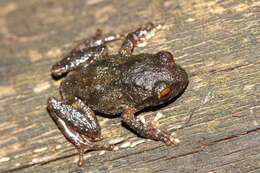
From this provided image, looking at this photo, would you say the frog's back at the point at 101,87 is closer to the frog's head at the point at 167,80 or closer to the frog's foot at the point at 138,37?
the frog's foot at the point at 138,37

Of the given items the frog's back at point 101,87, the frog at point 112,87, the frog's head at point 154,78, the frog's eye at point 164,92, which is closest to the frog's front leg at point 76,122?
the frog at point 112,87

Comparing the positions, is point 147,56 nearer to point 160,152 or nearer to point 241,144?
point 160,152

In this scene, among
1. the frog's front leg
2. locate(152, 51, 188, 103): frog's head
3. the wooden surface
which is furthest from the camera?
the frog's front leg

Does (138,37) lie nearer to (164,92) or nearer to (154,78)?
(154,78)

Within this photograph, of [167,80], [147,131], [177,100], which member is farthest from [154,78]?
[147,131]

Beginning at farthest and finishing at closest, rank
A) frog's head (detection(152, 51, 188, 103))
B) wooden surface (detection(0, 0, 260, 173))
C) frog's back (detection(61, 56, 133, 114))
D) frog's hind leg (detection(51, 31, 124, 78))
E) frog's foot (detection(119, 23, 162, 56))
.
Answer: frog's hind leg (detection(51, 31, 124, 78)) → frog's foot (detection(119, 23, 162, 56)) → frog's back (detection(61, 56, 133, 114)) → frog's head (detection(152, 51, 188, 103)) → wooden surface (detection(0, 0, 260, 173))

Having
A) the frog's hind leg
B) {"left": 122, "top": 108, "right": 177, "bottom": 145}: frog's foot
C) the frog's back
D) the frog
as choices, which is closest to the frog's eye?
the frog

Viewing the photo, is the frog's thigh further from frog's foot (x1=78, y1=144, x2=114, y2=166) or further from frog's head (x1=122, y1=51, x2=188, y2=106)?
frog's head (x1=122, y1=51, x2=188, y2=106)

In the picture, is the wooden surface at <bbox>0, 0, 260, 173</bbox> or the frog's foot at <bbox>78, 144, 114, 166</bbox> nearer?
the wooden surface at <bbox>0, 0, 260, 173</bbox>
